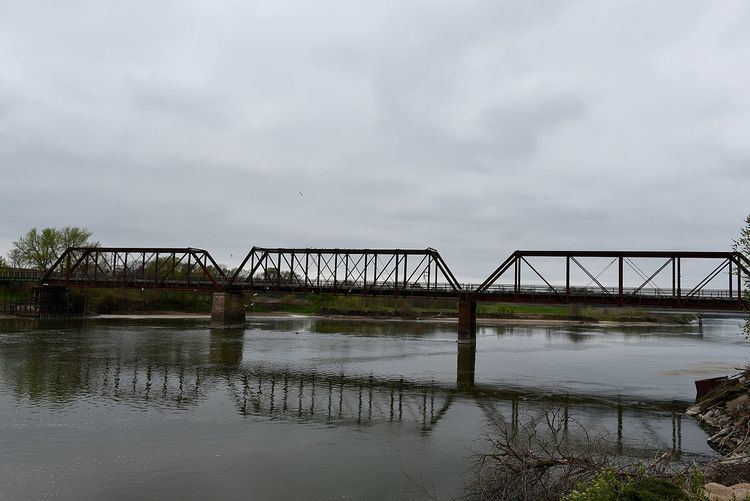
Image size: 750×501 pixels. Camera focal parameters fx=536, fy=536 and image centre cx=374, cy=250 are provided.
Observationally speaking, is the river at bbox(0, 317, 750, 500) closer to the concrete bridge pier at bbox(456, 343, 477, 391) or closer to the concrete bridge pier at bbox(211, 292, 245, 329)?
the concrete bridge pier at bbox(456, 343, 477, 391)

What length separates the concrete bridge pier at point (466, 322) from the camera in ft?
222

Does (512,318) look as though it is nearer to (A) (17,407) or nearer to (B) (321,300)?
(B) (321,300)

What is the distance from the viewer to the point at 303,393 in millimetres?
29781

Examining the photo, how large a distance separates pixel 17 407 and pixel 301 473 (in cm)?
1567

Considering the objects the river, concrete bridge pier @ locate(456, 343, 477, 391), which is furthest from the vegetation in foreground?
concrete bridge pier @ locate(456, 343, 477, 391)

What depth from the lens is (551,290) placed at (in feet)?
223

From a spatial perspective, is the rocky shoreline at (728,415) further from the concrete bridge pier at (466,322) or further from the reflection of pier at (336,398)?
the concrete bridge pier at (466,322)

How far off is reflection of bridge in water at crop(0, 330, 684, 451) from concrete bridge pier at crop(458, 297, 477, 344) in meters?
27.4

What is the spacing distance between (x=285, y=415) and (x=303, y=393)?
5.81 metres

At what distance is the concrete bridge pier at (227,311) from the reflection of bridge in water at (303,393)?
133ft

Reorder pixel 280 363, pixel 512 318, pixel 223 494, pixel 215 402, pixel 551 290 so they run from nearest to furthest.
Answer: pixel 223 494
pixel 215 402
pixel 280 363
pixel 551 290
pixel 512 318

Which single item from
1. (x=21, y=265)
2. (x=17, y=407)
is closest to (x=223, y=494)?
(x=17, y=407)

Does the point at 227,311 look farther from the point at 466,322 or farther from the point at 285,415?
the point at 285,415

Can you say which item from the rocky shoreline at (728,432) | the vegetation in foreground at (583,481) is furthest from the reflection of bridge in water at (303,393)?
the vegetation in foreground at (583,481)
